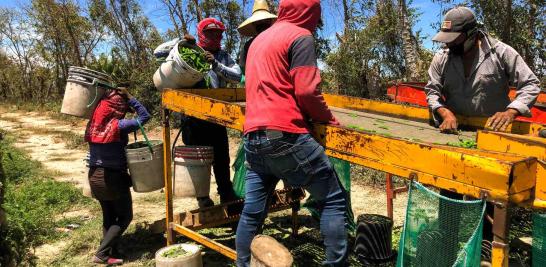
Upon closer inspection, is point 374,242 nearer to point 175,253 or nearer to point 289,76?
point 175,253

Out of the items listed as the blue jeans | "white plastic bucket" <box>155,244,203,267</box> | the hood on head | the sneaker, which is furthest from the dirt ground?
the hood on head

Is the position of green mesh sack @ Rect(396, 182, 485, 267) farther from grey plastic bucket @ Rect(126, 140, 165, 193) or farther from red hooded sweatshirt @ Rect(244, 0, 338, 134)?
grey plastic bucket @ Rect(126, 140, 165, 193)

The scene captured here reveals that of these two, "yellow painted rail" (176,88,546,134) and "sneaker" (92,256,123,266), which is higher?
"yellow painted rail" (176,88,546,134)

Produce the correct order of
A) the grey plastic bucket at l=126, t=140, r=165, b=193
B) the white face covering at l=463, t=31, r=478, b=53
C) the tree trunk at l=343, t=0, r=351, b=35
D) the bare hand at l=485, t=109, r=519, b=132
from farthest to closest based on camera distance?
the tree trunk at l=343, t=0, r=351, b=35, the grey plastic bucket at l=126, t=140, r=165, b=193, the white face covering at l=463, t=31, r=478, b=53, the bare hand at l=485, t=109, r=519, b=132

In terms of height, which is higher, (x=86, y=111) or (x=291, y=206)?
(x=86, y=111)

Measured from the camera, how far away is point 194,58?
13.7 feet

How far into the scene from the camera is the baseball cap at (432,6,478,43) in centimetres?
316

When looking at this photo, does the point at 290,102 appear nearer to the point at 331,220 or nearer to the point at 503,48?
the point at 331,220

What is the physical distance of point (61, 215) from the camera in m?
5.95

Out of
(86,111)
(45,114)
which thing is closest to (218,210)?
(86,111)

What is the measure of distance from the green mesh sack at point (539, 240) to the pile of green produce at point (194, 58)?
2.84 m

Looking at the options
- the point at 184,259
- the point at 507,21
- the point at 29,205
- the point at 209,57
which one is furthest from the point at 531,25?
the point at 29,205

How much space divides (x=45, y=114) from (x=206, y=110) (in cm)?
1905

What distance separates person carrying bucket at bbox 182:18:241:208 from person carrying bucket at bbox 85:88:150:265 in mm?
517
